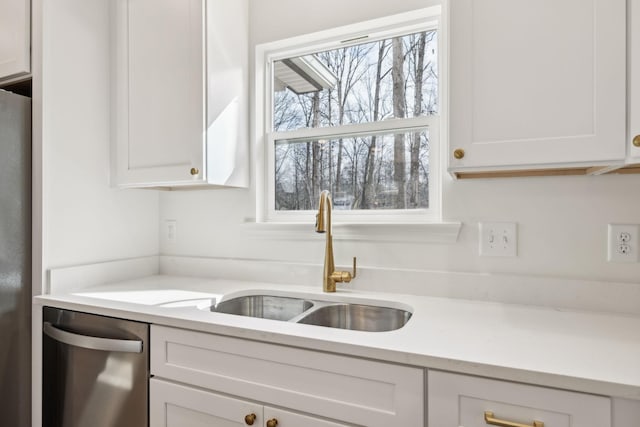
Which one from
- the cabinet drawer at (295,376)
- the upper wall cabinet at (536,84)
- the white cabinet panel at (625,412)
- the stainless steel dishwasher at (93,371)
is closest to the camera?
the white cabinet panel at (625,412)

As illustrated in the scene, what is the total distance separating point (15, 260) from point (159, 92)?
891 mm

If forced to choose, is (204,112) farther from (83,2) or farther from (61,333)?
(61,333)

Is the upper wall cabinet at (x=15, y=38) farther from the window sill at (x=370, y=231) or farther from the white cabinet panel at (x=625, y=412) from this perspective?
the white cabinet panel at (x=625, y=412)

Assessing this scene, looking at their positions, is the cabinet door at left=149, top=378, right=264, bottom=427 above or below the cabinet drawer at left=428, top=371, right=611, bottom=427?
below

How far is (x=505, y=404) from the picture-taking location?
31.4 inches

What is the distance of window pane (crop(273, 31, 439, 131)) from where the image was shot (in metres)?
1.60

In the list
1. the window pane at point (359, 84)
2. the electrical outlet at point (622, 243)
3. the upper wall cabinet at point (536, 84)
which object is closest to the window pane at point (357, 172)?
the window pane at point (359, 84)

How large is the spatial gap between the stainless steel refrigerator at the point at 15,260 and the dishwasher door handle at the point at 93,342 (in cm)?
14

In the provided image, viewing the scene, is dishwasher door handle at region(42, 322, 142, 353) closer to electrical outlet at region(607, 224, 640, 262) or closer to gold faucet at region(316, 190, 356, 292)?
gold faucet at region(316, 190, 356, 292)

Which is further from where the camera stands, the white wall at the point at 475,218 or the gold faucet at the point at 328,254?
the gold faucet at the point at 328,254

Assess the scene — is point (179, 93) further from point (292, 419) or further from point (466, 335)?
point (466, 335)

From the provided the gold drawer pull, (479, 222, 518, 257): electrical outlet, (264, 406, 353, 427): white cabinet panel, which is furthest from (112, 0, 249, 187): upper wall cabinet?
the gold drawer pull

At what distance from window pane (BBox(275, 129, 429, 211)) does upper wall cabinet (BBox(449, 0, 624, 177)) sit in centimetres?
45

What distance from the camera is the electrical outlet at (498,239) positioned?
1.34 m
